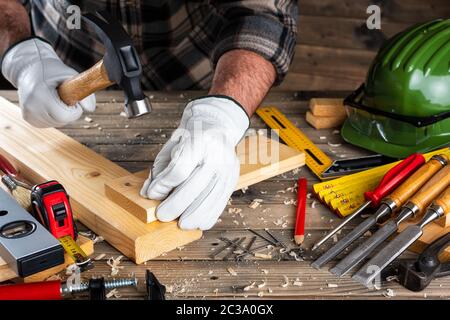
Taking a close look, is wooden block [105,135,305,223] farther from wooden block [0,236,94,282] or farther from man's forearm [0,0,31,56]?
man's forearm [0,0,31,56]

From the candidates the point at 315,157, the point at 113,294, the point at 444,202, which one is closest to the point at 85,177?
the point at 113,294

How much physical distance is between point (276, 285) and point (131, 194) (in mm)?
396

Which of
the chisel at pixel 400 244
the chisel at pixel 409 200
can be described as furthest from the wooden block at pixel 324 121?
the chisel at pixel 400 244

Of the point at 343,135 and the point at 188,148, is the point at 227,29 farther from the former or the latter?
the point at 188,148

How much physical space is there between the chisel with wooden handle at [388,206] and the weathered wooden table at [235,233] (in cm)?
4

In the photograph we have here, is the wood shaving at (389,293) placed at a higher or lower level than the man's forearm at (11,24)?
lower

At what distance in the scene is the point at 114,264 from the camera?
54.4 inches

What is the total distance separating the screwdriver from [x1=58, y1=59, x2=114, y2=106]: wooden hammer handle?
2.03 ft

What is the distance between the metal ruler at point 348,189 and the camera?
1.58 metres

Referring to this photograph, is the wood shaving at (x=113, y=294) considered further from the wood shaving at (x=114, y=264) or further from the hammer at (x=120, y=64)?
the hammer at (x=120, y=64)

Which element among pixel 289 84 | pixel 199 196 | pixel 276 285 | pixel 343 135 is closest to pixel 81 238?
pixel 199 196

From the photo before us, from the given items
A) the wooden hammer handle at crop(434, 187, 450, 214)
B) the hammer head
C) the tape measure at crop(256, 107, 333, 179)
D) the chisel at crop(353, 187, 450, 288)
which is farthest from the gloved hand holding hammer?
→ the wooden hammer handle at crop(434, 187, 450, 214)

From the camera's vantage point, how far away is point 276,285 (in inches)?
52.4

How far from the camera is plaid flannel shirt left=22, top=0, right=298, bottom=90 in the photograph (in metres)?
2.02
